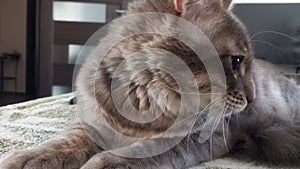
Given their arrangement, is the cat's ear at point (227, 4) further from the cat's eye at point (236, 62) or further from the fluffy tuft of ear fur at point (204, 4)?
the cat's eye at point (236, 62)

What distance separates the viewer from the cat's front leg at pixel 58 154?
91 centimetres

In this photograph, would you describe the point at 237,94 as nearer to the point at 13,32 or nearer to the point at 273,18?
the point at 273,18

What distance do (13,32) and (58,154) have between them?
11.0 feet

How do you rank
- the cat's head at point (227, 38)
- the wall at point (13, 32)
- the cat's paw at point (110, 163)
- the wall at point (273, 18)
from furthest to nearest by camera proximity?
the wall at point (13, 32)
the wall at point (273, 18)
the cat's head at point (227, 38)
the cat's paw at point (110, 163)

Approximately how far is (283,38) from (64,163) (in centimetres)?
205

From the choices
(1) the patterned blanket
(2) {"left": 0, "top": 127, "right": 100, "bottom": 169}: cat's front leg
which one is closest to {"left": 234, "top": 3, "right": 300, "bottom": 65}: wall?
(1) the patterned blanket

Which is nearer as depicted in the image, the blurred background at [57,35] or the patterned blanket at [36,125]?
the patterned blanket at [36,125]

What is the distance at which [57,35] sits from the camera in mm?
3645

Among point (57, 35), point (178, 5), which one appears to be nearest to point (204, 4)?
point (178, 5)

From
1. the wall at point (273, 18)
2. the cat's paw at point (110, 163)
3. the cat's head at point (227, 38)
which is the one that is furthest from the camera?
the wall at point (273, 18)

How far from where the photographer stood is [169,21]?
0.99 m

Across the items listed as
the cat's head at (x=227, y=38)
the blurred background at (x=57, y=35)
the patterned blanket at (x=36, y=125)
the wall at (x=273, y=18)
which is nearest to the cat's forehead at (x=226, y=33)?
the cat's head at (x=227, y=38)

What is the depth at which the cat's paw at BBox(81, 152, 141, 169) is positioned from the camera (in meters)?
0.89

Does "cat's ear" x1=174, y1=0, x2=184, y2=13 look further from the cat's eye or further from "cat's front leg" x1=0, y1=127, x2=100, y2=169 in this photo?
"cat's front leg" x1=0, y1=127, x2=100, y2=169
